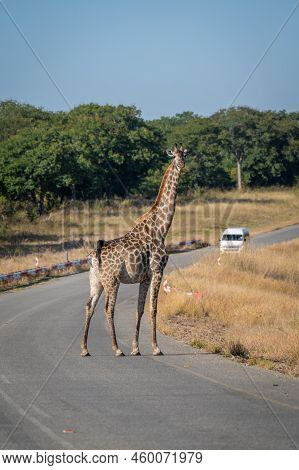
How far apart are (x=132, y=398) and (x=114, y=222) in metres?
48.1

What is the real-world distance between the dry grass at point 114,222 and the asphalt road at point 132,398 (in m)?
19.5

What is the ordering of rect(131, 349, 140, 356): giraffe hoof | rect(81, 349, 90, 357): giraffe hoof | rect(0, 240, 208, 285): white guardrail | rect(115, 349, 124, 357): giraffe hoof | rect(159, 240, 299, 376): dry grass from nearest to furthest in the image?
1. rect(81, 349, 90, 357): giraffe hoof
2. rect(115, 349, 124, 357): giraffe hoof
3. rect(131, 349, 140, 356): giraffe hoof
4. rect(159, 240, 299, 376): dry grass
5. rect(0, 240, 208, 285): white guardrail

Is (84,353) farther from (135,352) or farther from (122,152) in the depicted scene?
(122,152)

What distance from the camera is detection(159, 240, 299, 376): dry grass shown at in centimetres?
1678

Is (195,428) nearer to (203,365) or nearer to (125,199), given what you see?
(203,365)

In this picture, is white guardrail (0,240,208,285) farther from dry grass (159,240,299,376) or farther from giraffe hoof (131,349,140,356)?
giraffe hoof (131,349,140,356)

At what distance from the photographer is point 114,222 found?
197 feet

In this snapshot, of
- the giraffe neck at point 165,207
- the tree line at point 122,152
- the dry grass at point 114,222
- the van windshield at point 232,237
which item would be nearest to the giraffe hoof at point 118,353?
the giraffe neck at point 165,207

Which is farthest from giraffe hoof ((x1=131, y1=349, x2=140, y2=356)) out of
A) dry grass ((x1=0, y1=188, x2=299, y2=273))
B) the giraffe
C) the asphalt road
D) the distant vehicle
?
Result: the distant vehicle

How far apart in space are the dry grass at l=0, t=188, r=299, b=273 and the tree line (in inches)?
105

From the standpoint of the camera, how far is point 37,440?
965cm

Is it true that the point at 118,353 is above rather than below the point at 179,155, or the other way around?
below

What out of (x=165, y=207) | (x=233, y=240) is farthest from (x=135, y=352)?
(x=233, y=240)

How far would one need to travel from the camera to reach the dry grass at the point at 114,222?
47.2 metres
